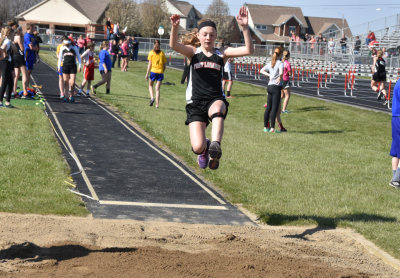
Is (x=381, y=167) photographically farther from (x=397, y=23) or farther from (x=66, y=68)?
(x=397, y=23)

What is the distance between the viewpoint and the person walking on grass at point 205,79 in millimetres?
6918

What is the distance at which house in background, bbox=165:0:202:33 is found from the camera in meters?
102

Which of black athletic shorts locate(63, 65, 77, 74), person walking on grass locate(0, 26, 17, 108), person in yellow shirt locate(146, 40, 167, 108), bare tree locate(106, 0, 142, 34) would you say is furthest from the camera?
bare tree locate(106, 0, 142, 34)

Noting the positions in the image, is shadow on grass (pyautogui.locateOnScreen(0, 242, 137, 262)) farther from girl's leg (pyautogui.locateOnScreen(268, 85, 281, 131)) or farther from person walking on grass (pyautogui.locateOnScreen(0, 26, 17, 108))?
person walking on grass (pyautogui.locateOnScreen(0, 26, 17, 108))

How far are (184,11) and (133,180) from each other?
96.7m

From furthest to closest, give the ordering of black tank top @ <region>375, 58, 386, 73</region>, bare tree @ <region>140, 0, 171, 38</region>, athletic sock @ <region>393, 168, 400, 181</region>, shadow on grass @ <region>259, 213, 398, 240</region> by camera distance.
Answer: bare tree @ <region>140, 0, 171, 38</region>, black tank top @ <region>375, 58, 386, 73</region>, athletic sock @ <region>393, 168, 400, 181</region>, shadow on grass @ <region>259, 213, 398, 240</region>

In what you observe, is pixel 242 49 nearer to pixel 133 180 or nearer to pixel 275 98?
pixel 133 180

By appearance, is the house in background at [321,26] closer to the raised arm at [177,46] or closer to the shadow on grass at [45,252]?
the raised arm at [177,46]

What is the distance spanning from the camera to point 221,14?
318 feet

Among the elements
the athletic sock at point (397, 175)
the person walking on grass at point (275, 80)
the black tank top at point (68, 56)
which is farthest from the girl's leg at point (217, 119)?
the black tank top at point (68, 56)

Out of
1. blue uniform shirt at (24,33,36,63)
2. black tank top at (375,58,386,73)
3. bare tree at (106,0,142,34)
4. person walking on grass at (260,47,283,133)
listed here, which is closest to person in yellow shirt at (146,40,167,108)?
blue uniform shirt at (24,33,36,63)

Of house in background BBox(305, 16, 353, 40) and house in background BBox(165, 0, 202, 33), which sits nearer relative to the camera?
house in background BBox(165, 0, 202, 33)

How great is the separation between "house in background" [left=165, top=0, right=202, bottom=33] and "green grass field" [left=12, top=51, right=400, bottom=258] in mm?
81931

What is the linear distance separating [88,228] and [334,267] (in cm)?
289
